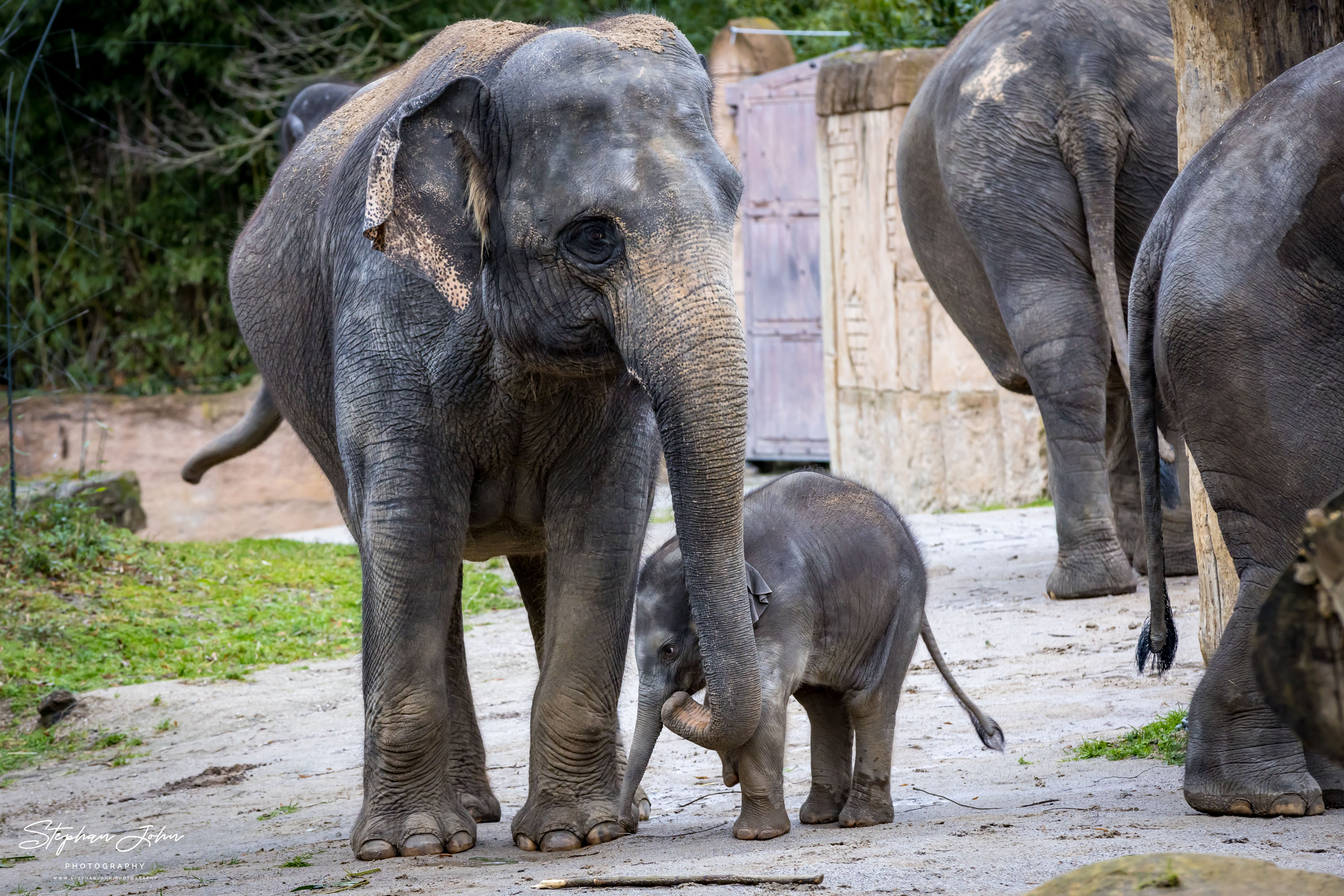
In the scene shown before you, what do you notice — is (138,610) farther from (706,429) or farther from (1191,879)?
(1191,879)

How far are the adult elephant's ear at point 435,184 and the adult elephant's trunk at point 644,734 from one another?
1060 mm

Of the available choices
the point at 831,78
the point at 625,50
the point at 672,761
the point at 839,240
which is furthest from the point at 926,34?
the point at 625,50

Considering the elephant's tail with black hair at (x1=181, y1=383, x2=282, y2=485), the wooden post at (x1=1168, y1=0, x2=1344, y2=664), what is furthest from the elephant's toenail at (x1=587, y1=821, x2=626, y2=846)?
the elephant's tail with black hair at (x1=181, y1=383, x2=282, y2=485)

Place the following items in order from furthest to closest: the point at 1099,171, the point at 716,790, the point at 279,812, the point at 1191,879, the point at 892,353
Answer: the point at 892,353, the point at 1099,171, the point at 279,812, the point at 716,790, the point at 1191,879

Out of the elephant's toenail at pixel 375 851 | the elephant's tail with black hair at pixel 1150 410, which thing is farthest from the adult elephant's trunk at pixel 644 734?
the elephant's tail with black hair at pixel 1150 410

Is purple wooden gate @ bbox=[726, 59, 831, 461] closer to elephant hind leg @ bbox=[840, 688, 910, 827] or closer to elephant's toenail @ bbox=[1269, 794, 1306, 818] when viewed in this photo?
elephant hind leg @ bbox=[840, 688, 910, 827]

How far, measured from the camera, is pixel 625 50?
3.63m

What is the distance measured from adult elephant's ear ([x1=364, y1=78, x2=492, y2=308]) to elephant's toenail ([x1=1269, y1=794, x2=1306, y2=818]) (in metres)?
2.07

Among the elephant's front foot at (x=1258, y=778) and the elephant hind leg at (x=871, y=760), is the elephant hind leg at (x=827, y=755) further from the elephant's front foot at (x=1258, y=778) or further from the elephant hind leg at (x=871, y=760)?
the elephant's front foot at (x=1258, y=778)

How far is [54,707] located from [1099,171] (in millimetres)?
4522

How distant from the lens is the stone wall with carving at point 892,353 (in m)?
11.3

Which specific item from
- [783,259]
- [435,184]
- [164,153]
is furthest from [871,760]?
[164,153]

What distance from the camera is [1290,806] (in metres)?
3.52

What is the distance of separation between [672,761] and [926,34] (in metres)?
8.14
